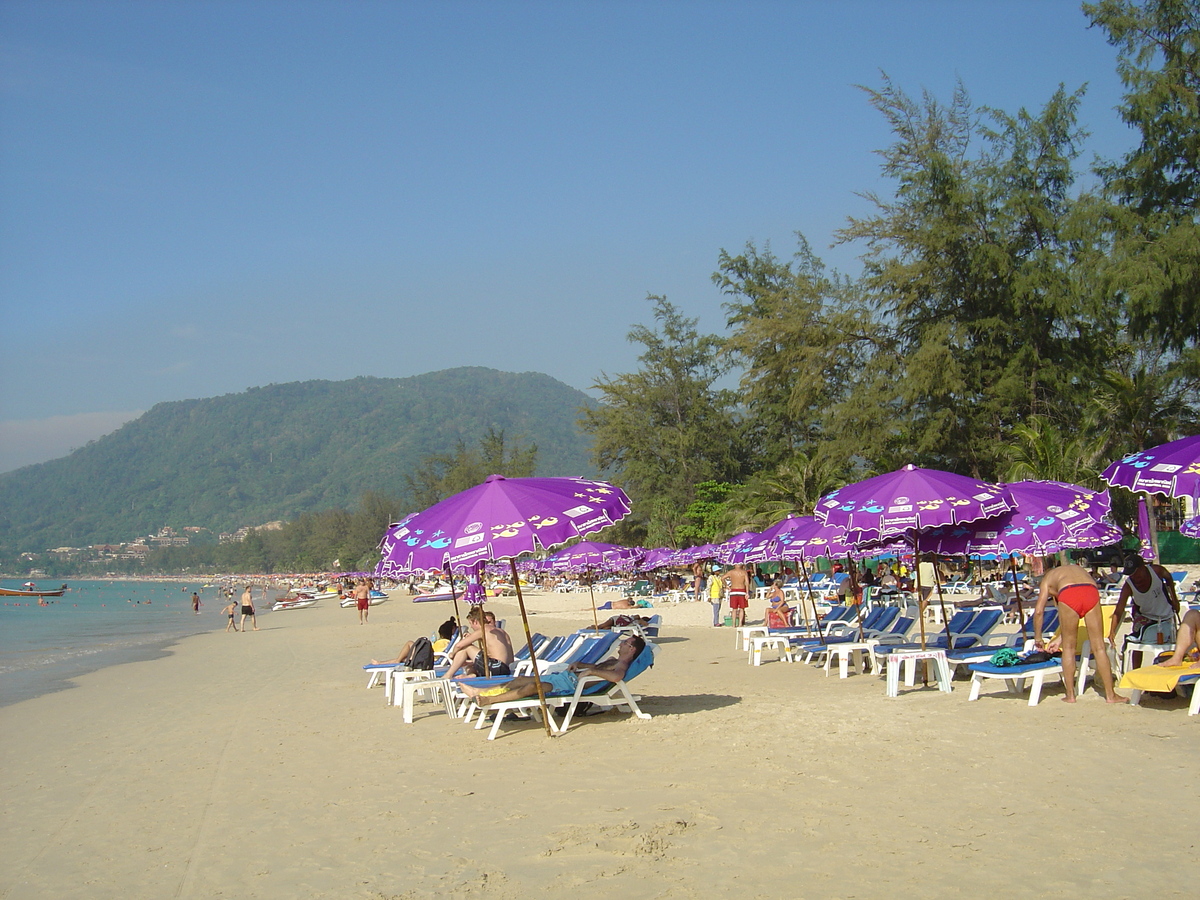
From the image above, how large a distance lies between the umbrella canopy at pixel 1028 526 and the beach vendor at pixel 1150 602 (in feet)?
4.64

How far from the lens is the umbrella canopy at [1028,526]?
10000mm

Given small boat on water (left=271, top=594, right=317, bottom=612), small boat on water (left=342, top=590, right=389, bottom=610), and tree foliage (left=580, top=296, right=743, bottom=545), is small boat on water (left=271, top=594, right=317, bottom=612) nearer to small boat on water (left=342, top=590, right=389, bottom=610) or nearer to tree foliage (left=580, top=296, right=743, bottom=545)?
small boat on water (left=342, top=590, right=389, bottom=610)

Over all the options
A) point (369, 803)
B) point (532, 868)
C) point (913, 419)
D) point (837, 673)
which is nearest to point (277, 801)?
point (369, 803)

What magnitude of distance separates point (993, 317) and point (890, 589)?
34.8 feet

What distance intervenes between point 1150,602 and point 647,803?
18.3 ft

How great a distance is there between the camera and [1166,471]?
767 cm

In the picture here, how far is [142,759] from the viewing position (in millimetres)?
8734

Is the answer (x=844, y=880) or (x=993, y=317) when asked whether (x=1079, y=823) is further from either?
(x=993, y=317)

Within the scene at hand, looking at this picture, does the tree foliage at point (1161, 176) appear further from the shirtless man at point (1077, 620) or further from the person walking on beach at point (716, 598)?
the shirtless man at point (1077, 620)

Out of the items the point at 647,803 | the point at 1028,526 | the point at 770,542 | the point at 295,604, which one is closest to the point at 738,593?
the point at 770,542

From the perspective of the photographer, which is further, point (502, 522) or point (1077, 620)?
point (1077, 620)

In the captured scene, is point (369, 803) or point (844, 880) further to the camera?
point (369, 803)

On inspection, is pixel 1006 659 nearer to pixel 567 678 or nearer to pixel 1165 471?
pixel 1165 471

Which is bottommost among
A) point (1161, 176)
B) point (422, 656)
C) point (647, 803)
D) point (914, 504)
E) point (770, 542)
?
point (647, 803)
